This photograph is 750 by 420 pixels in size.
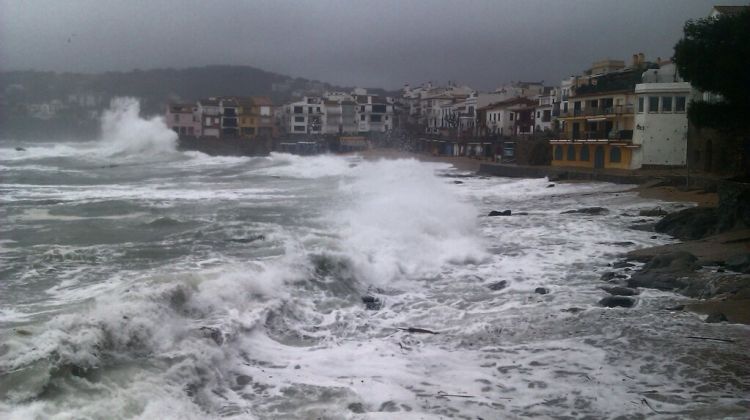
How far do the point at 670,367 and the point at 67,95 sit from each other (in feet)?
364

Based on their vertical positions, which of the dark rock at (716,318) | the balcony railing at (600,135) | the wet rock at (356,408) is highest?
the balcony railing at (600,135)

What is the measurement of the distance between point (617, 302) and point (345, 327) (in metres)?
3.82

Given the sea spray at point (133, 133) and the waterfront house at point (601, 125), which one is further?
the sea spray at point (133, 133)

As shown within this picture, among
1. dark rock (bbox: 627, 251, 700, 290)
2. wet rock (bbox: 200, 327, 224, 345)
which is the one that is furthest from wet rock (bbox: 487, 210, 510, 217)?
wet rock (bbox: 200, 327, 224, 345)

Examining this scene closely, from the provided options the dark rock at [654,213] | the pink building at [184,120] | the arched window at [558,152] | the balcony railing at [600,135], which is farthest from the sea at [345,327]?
the pink building at [184,120]

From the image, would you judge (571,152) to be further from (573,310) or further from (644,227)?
(573,310)

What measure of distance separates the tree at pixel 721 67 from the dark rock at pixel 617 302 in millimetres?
9144

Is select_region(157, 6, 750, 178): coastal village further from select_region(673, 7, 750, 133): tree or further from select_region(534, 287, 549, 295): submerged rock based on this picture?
select_region(534, 287, 549, 295): submerged rock

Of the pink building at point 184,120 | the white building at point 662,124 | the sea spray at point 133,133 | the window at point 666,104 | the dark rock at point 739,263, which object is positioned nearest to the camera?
the dark rock at point 739,263

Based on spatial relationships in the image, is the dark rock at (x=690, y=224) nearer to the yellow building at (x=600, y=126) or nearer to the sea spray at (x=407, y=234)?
the sea spray at (x=407, y=234)

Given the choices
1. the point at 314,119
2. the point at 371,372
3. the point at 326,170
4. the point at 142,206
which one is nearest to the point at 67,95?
the point at 314,119

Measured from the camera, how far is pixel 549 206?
911 inches

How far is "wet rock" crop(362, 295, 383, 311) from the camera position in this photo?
9717 millimetres

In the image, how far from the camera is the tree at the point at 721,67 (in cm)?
1572
